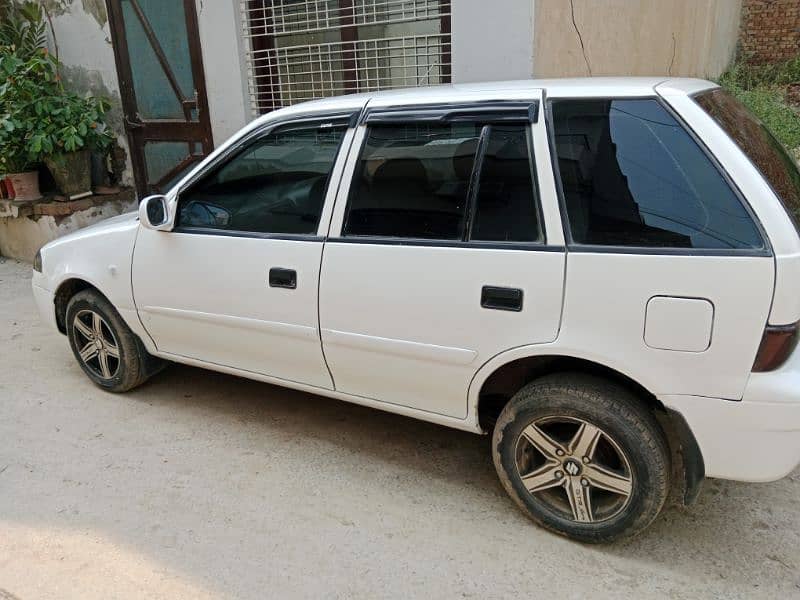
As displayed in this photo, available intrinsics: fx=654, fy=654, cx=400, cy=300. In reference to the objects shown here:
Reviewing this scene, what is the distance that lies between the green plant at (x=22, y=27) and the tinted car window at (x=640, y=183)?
22.8ft

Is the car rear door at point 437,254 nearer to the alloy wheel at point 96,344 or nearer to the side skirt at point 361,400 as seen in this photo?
the side skirt at point 361,400

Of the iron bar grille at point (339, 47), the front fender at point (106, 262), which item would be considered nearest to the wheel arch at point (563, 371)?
the front fender at point (106, 262)

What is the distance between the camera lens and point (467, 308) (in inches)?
103

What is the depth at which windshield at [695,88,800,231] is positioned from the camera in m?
2.31

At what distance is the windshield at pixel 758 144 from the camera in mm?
2311

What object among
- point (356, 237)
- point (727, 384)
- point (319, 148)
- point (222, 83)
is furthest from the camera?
point (222, 83)

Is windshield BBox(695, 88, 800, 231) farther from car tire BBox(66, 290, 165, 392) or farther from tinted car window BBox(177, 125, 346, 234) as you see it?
car tire BBox(66, 290, 165, 392)

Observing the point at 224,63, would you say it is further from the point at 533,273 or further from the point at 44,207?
the point at 533,273

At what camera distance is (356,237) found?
9.59 feet

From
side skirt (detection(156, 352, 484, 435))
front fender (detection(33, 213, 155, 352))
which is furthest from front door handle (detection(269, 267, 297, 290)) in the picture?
front fender (detection(33, 213, 155, 352))

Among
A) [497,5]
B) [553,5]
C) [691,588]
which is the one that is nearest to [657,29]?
[553,5]

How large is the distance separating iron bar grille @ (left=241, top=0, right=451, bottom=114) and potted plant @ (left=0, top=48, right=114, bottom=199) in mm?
1895

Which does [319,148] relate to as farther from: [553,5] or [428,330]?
[553,5]

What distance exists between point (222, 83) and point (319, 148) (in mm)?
4070
